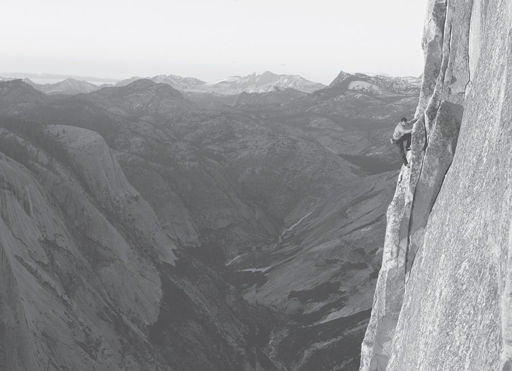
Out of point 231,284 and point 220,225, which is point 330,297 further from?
point 220,225

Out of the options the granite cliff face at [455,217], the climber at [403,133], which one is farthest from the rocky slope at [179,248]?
the climber at [403,133]

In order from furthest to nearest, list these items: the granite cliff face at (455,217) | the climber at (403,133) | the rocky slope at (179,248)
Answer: the rocky slope at (179,248) < the climber at (403,133) < the granite cliff face at (455,217)

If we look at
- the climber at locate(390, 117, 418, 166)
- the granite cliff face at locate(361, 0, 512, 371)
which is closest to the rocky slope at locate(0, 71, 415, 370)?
the granite cliff face at locate(361, 0, 512, 371)

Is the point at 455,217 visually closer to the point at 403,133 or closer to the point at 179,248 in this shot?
the point at 403,133

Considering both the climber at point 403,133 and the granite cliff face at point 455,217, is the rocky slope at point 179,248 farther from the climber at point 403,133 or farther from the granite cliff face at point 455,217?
the climber at point 403,133

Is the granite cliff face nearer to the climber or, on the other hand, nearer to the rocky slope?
the climber

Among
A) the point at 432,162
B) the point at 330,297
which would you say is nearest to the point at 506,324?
the point at 432,162
